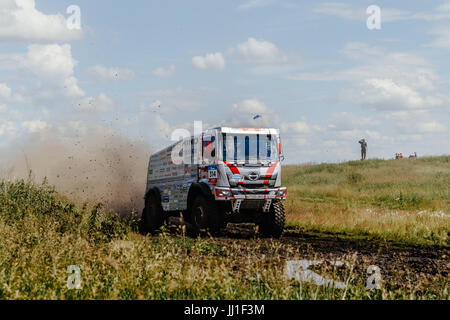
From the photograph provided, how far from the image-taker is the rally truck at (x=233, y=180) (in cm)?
1392

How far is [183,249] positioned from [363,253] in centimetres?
390

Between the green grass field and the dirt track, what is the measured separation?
0.13 m

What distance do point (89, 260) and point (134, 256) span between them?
35.7 inches

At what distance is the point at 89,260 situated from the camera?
762cm

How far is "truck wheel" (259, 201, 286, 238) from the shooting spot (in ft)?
47.2

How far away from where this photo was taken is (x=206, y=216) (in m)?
14.0

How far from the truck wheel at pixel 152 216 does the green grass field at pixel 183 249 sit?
63 cm

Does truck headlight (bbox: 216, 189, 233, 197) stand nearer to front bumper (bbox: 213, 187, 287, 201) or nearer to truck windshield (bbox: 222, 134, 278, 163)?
front bumper (bbox: 213, 187, 287, 201)

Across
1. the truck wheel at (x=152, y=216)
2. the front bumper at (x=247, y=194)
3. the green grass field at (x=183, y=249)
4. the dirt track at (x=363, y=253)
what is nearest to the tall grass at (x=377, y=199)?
the green grass field at (x=183, y=249)

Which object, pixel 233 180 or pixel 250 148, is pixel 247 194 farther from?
pixel 250 148

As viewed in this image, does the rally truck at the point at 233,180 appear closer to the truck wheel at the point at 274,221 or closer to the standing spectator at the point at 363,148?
the truck wheel at the point at 274,221

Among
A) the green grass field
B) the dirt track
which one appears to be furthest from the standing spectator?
the dirt track

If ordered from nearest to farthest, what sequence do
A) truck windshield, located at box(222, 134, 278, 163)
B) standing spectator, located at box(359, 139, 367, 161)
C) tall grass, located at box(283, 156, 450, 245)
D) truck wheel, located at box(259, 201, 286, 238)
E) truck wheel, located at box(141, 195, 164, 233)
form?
truck windshield, located at box(222, 134, 278, 163), truck wheel, located at box(259, 201, 286, 238), tall grass, located at box(283, 156, 450, 245), truck wheel, located at box(141, 195, 164, 233), standing spectator, located at box(359, 139, 367, 161)
